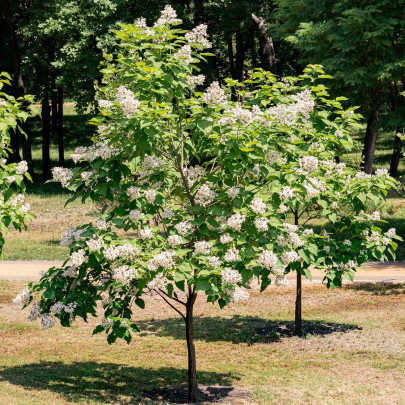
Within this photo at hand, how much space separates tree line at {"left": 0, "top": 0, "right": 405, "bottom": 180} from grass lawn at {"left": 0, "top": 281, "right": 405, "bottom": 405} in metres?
5.80

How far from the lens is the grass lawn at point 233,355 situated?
34.3 feet

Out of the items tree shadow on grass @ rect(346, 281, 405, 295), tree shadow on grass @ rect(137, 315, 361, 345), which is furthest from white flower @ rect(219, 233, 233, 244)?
tree shadow on grass @ rect(346, 281, 405, 295)

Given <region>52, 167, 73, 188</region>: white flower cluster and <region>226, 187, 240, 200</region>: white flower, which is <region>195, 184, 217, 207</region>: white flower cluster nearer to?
<region>226, 187, 240, 200</region>: white flower

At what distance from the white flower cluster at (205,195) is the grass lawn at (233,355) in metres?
3.64

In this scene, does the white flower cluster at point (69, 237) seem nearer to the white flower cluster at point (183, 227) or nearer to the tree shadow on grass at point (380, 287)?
the white flower cluster at point (183, 227)

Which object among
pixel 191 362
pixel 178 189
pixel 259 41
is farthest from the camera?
pixel 259 41

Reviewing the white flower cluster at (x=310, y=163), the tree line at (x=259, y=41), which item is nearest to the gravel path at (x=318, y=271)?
the tree line at (x=259, y=41)

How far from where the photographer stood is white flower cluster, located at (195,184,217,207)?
8.26m

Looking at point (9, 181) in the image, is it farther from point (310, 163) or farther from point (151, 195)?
point (310, 163)

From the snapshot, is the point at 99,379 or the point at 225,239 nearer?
the point at 225,239

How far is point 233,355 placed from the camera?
1285 centimetres

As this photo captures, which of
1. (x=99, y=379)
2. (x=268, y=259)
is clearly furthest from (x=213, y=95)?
Result: (x=99, y=379)

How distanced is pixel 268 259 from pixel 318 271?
510 inches

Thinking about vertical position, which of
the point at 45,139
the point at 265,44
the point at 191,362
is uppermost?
the point at 265,44
